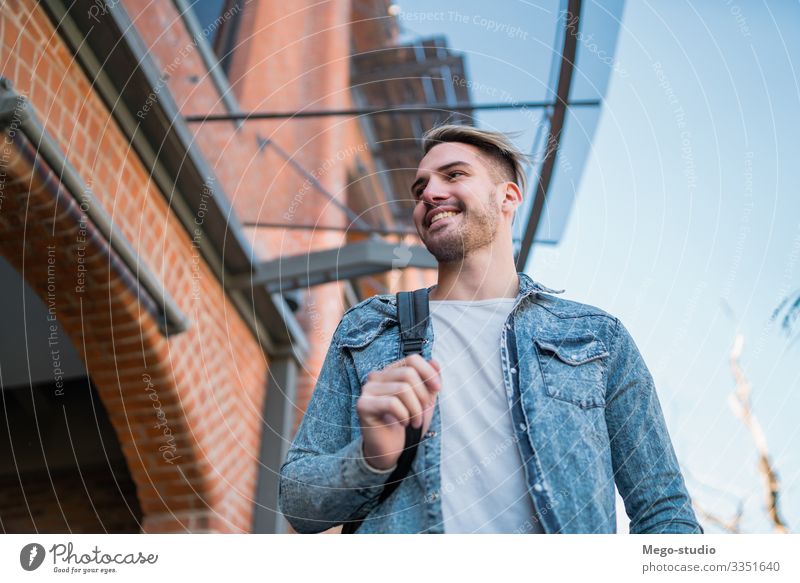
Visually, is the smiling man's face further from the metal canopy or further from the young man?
the metal canopy

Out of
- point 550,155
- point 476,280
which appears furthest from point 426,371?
point 550,155

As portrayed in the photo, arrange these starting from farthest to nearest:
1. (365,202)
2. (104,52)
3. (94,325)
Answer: (365,202) < (94,325) < (104,52)

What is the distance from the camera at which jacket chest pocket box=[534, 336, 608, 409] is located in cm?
92

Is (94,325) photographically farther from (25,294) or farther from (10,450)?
(10,450)

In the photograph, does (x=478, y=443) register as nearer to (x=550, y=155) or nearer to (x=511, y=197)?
(x=511, y=197)

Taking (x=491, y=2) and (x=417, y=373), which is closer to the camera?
(x=417, y=373)

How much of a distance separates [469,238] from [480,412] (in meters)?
0.27

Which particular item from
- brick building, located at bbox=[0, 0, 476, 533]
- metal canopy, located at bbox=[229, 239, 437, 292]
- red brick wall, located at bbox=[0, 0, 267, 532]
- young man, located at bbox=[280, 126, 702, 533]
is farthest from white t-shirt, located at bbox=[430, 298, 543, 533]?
metal canopy, located at bbox=[229, 239, 437, 292]

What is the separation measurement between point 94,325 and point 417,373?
1.62 m

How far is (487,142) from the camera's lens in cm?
120

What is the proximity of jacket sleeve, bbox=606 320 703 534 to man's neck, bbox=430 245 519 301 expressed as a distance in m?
0.17

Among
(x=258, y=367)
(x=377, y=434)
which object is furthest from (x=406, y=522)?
(x=258, y=367)

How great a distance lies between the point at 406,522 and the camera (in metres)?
0.86

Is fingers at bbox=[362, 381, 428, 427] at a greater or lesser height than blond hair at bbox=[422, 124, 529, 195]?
lesser
